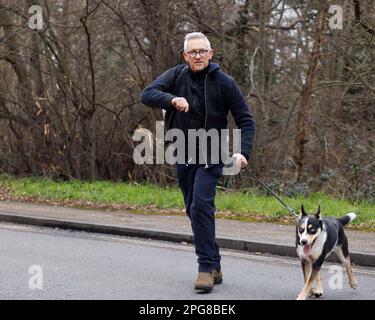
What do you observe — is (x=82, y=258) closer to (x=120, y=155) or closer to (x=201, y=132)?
(x=201, y=132)

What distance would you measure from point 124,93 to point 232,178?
3740 millimetres

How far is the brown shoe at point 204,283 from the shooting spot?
24.2 ft

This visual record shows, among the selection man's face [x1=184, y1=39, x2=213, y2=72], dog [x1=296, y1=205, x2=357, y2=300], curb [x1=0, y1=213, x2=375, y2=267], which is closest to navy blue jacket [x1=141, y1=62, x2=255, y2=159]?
man's face [x1=184, y1=39, x2=213, y2=72]

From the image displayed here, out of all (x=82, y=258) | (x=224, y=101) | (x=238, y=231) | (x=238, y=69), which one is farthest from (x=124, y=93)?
(x=224, y=101)

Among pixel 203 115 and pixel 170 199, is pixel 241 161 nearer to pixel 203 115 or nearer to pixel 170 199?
pixel 203 115

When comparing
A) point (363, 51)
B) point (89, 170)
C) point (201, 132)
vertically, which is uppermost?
point (363, 51)

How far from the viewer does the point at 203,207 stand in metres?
7.39

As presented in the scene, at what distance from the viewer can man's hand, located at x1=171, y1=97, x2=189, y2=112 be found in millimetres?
7168

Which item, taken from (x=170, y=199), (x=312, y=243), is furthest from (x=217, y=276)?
(x=170, y=199)

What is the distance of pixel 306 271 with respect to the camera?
7.13m

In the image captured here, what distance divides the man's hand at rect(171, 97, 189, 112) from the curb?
11.2ft

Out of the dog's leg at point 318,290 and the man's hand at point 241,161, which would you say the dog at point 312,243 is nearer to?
the dog's leg at point 318,290

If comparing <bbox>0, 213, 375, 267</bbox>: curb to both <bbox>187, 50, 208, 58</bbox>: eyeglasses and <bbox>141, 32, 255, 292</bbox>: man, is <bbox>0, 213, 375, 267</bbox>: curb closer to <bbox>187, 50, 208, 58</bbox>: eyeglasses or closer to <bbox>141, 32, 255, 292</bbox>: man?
<bbox>141, 32, 255, 292</bbox>: man

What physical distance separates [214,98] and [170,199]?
788cm
